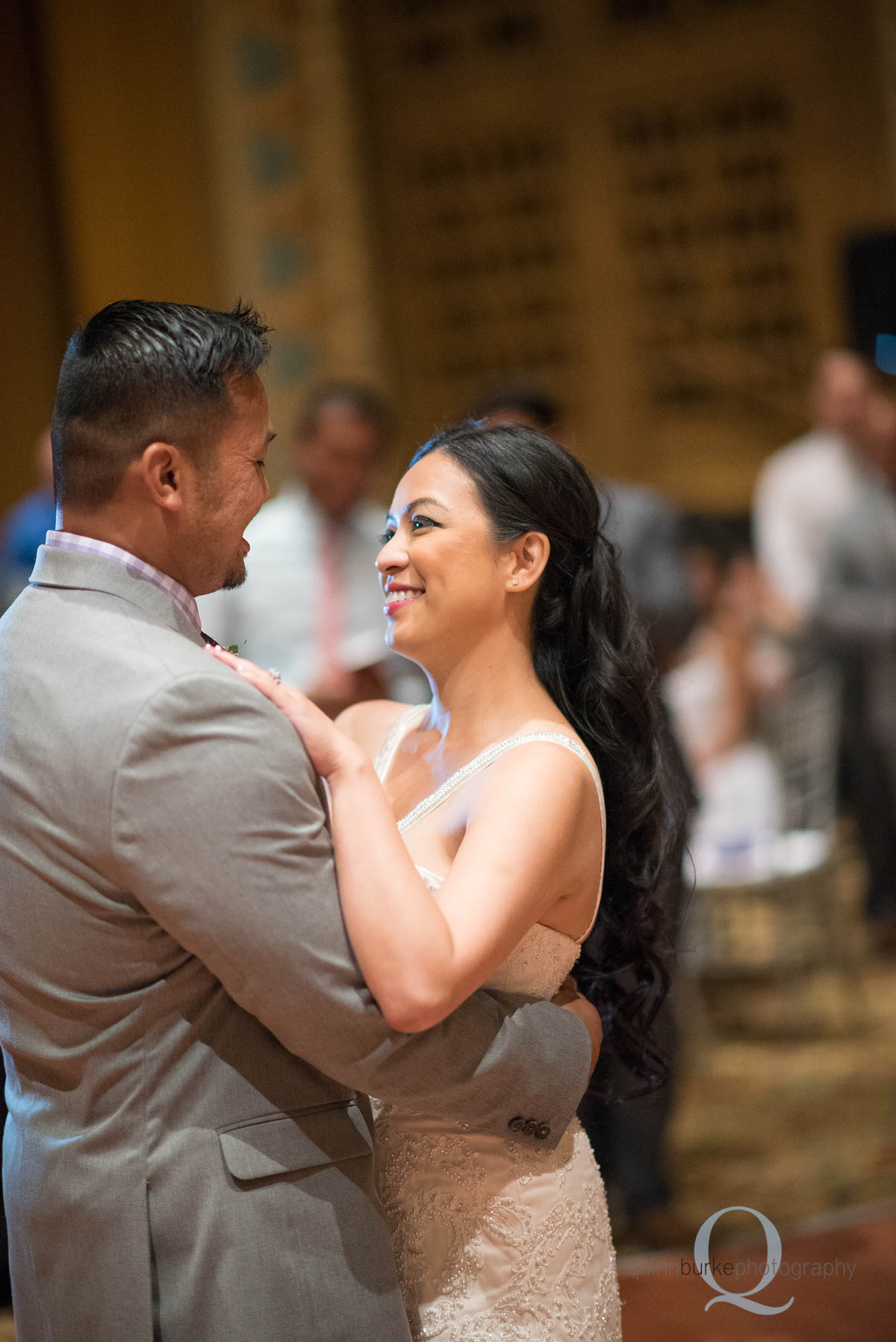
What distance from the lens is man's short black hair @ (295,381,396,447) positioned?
4363mm

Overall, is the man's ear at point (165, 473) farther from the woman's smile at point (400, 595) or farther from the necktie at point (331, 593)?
the necktie at point (331, 593)

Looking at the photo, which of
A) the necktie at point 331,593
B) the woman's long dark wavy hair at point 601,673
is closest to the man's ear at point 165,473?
the woman's long dark wavy hair at point 601,673

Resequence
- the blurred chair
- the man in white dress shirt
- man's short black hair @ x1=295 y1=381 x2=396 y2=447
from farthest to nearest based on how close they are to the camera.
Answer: the man in white dress shirt → the blurred chair → man's short black hair @ x1=295 y1=381 x2=396 y2=447

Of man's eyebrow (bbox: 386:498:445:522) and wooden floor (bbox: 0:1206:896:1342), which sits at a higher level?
man's eyebrow (bbox: 386:498:445:522)

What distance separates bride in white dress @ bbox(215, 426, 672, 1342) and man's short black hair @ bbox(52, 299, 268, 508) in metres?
0.23

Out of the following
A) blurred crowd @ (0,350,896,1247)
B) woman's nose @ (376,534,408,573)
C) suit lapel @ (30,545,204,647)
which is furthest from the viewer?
blurred crowd @ (0,350,896,1247)

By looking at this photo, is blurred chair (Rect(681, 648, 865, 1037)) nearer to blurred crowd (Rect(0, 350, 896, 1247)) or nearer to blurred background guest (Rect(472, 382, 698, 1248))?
blurred crowd (Rect(0, 350, 896, 1247))

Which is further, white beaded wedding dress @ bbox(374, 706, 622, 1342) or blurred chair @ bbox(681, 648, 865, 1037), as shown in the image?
blurred chair @ bbox(681, 648, 865, 1037)

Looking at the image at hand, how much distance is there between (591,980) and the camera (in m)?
2.04

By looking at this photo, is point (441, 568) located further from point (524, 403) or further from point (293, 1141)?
point (524, 403)

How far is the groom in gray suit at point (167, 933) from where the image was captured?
4.38 feet

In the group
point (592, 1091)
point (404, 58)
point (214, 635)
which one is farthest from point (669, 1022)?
point (404, 58)

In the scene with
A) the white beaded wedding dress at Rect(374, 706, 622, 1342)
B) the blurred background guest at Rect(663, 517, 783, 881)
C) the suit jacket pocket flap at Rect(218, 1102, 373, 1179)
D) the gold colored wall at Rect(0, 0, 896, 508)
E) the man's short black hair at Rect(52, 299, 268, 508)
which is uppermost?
the gold colored wall at Rect(0, 0, 896, 508)

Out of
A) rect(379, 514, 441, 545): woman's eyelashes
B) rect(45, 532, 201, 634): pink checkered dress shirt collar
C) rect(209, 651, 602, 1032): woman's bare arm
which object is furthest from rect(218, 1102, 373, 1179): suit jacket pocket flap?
rect(379, 514, 441, 545): woman's eyelashes
